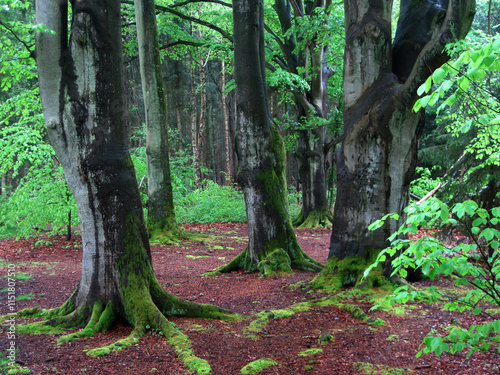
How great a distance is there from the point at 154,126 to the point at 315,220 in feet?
23.2

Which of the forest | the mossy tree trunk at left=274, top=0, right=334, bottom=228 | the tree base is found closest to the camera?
the forest

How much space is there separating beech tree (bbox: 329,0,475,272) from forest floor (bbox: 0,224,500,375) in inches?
44.7

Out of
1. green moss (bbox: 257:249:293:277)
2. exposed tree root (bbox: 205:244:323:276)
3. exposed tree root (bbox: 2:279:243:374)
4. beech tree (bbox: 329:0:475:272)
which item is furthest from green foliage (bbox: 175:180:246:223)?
exposed tree root (bbox: 2:279:243:374)

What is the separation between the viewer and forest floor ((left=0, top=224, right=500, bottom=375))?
10.2ft

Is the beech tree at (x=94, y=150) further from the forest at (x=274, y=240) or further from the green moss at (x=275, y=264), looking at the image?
the green moss at (x=275, y=264)

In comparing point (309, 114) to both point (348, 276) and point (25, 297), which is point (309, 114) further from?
point (25, 297)

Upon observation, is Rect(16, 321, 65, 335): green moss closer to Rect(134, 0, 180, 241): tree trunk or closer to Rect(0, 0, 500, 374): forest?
Rect(0, 0, 500, 374): forest

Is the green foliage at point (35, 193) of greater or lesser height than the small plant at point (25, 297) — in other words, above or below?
above

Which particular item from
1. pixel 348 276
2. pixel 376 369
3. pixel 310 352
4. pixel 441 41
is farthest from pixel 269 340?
pixel 441 41

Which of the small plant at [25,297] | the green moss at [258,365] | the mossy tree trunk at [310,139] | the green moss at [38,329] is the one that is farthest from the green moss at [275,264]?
the mossy tree trunk at [310,139]

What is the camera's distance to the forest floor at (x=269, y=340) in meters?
3.10

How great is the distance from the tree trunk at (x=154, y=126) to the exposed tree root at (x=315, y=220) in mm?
5277

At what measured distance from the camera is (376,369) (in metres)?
3.10

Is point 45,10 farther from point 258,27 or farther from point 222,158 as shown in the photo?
point 222,158
